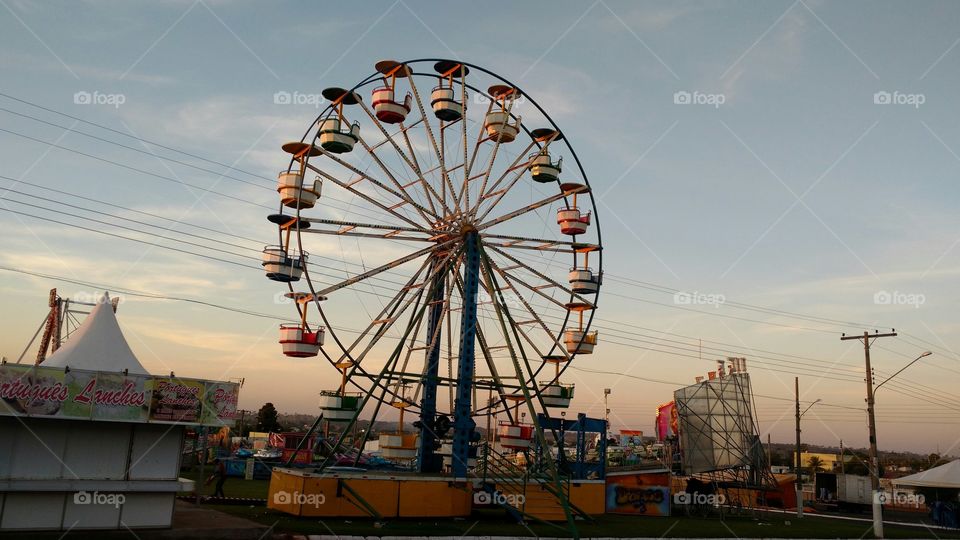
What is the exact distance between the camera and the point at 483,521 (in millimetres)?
27578

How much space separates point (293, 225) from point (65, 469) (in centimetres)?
1412

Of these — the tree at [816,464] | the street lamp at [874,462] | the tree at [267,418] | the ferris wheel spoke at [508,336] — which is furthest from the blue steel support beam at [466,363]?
the tree at [816,464]

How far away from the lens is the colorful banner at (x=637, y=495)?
3731cm

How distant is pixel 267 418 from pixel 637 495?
8725 cm

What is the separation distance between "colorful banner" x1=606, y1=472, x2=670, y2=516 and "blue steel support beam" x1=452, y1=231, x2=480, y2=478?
36.2ft

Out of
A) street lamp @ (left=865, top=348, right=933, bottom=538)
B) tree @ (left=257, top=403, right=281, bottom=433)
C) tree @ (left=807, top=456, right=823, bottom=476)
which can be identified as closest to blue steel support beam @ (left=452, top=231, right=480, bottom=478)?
street lamp @ (left=865, top=348, right=933, bottom=538)

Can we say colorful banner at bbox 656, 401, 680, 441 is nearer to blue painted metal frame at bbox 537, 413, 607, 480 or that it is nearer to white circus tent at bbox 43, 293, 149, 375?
blue painted metal frame at bbox 537, 413, 607, 480

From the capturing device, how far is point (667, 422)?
54906 mm

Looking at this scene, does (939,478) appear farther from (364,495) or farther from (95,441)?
(95,441)

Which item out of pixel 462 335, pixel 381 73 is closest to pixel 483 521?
pixel 462 335

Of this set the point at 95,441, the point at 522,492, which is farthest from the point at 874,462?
the point at 95,441

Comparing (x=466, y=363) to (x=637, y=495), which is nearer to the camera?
(x=466, y=363)

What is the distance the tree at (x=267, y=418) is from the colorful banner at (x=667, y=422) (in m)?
70.8

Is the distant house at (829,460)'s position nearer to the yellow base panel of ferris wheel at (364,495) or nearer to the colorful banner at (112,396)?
the yellow base panel of ferris wheel at (364,495)
